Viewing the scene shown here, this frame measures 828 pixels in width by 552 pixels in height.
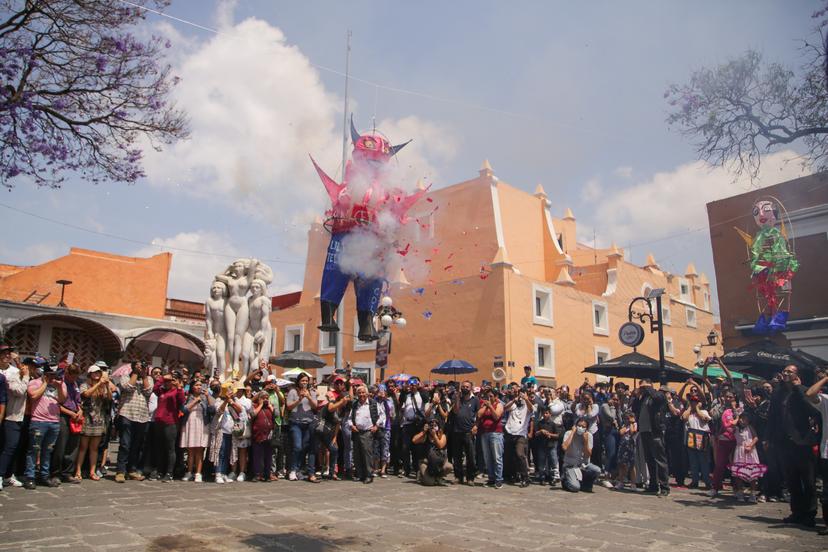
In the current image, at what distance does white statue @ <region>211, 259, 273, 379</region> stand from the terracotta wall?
14.2m

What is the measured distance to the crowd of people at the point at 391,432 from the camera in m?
7.66

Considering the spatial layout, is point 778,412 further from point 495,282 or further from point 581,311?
point 581,311

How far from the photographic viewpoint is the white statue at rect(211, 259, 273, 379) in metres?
12.1

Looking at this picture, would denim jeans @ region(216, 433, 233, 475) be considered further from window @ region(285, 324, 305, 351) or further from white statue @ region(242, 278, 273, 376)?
window @ region(285, 324, 305, 351)

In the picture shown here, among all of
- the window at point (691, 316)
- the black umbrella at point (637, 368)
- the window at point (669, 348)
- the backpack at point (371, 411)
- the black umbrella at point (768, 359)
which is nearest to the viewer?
the backpack at point (371, 411)

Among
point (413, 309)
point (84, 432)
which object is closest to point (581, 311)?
point (413, 309)

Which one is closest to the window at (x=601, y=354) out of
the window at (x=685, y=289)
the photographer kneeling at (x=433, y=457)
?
the window at (x=685, y=289)

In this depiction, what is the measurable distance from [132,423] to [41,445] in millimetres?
1326

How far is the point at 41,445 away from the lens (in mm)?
7805

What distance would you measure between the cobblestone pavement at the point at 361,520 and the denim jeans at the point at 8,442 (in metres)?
0.38

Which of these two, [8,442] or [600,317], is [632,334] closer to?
[600,317]

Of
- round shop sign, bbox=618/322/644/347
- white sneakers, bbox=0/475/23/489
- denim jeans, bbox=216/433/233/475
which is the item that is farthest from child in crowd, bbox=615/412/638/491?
white sneakers, bbox=0/475/23/489

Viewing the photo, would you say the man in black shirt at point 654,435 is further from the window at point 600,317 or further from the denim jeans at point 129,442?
the window at point 600,317

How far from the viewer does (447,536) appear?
6.06 metres
